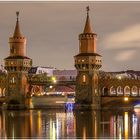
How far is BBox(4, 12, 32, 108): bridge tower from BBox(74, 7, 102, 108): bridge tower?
561cm

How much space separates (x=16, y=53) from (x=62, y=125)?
25.2 metres

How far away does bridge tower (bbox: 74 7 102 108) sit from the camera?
191 ft

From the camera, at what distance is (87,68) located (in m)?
58.5

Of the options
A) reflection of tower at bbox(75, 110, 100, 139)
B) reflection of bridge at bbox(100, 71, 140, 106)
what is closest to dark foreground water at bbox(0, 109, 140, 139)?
reflection of tower at bbox(75, 110, 100, 139)

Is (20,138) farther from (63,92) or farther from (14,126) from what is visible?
(63,92)

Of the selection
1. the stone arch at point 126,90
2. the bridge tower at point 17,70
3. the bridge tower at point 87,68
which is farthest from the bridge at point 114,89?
the bridge tower at point 17,70

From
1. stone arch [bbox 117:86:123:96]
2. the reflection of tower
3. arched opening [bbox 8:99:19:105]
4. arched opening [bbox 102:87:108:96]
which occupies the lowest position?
the reflection of tower

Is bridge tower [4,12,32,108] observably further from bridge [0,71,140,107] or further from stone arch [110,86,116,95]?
stone arch [110,86,116,95]

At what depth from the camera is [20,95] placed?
200ft

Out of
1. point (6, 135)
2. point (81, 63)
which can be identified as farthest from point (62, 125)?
point (81, 63)

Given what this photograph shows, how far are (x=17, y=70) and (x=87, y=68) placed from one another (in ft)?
23.3

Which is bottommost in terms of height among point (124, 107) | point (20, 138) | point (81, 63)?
point (20, 138)

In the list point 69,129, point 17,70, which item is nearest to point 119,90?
point 17,70

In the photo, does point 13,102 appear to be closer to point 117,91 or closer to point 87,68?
point 87,68
